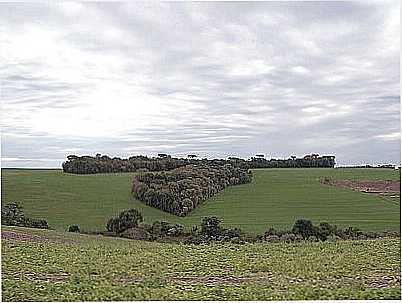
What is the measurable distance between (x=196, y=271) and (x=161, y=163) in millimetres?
1539

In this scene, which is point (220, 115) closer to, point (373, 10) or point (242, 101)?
point (242, 101)

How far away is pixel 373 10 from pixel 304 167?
1600mm

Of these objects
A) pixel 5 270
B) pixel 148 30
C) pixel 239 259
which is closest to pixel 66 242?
pixel 5 270

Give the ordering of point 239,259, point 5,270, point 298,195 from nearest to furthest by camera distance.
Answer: point 5,270 < point 239,259 < point 298,195

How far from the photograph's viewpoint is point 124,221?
541cm

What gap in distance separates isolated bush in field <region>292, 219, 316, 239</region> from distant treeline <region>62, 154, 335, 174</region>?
66 centimetres


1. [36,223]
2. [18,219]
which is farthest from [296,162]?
[18,219]

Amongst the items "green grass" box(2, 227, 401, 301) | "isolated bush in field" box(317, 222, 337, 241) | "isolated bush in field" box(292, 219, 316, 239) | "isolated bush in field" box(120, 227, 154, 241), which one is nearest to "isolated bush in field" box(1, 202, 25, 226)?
"green grass" box(2, 227, 401, 301)

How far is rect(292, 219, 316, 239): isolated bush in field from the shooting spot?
5398 millimetres

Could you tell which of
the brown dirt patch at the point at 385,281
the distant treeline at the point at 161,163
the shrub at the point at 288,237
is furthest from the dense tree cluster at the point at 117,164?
the brown dirt patch at the point at 385,281

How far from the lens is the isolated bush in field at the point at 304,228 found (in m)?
5.40

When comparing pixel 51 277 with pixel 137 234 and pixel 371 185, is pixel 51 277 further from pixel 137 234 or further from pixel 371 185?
Result: pixel 371 185

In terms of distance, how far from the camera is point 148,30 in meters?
4.35

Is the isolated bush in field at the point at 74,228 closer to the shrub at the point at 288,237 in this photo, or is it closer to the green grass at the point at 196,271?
the green grass at the point at 196,271
